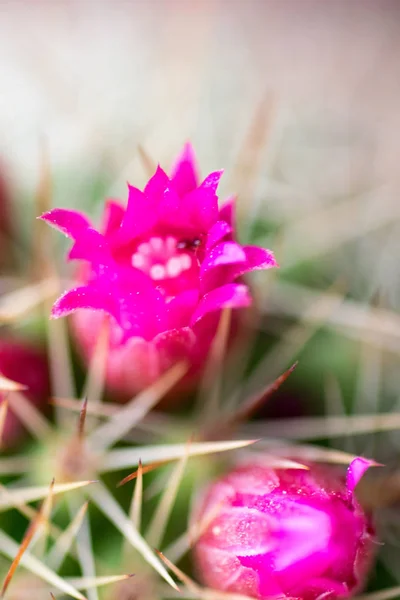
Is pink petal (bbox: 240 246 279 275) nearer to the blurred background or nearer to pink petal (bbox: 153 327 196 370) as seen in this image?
pink petal (bbox: 153 327 196 370)

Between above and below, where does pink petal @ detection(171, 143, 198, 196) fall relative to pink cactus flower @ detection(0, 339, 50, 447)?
above

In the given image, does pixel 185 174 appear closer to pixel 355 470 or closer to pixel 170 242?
pixel 170 242

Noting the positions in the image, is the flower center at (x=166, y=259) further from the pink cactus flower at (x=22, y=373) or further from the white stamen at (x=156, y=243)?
the pink cactus flower at (x=22, y=373)

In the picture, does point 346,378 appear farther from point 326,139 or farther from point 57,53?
point 57,53

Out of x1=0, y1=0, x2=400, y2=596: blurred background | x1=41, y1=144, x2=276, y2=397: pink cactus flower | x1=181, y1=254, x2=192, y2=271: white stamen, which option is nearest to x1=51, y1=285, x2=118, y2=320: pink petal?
x1=41, y1=144, x2=276, y2=397: pink cactus flower

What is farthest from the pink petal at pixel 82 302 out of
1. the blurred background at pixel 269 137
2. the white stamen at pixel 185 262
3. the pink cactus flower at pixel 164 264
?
the blurred background at pixel 269 137

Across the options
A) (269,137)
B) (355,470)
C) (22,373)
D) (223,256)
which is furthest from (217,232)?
(269,137)

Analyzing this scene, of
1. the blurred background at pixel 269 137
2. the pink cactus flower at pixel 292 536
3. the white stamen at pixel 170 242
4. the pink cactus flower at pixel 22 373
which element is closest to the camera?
the pink cactus flower at pixel 292 536
